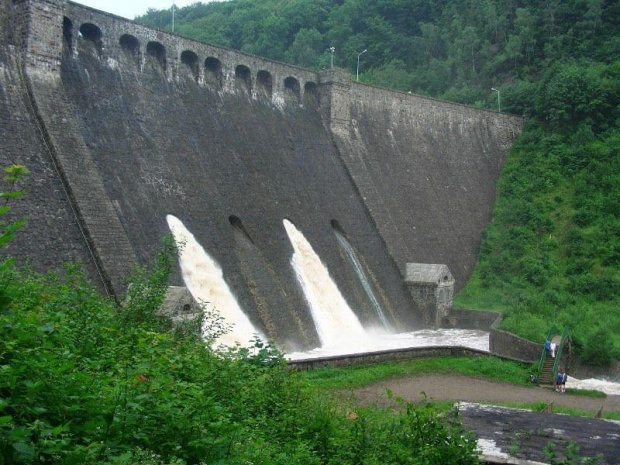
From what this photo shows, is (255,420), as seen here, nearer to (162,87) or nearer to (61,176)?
(61,176)

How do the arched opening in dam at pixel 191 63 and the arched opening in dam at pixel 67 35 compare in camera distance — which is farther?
the arched opening in dam at pixel 191 63

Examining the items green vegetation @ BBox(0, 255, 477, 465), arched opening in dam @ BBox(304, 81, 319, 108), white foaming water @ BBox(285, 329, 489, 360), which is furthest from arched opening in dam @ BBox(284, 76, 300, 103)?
green vegetation @ BBox(0, 255, 477, 465)

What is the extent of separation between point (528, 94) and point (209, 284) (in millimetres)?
28281

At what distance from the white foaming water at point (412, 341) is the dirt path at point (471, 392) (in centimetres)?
267

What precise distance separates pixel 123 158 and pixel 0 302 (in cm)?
1403

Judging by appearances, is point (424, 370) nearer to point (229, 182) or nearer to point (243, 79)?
point (229, 182)

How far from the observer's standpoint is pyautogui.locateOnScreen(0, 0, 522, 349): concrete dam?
647 inches

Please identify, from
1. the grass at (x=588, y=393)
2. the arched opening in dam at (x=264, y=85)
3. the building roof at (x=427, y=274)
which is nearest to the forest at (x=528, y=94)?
the building roof at (x=427, y=274)

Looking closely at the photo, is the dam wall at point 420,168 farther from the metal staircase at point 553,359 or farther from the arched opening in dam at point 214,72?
the metal staircase at point 553,359

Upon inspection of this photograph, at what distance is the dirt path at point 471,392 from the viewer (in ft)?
52.5

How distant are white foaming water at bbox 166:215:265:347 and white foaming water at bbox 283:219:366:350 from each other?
120 inches

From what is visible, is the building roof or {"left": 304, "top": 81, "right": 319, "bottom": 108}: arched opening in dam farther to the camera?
{"left": 304, "top": 81, "right": 319, "bottom": 108}: arched opening in dam

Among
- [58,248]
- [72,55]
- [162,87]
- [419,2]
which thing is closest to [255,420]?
[58,248]

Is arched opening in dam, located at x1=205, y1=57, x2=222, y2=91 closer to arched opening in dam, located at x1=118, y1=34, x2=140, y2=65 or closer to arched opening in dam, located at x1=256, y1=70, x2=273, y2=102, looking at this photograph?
arched opening in dam, located at x1=256, y1=70, x2=273, y2=102
